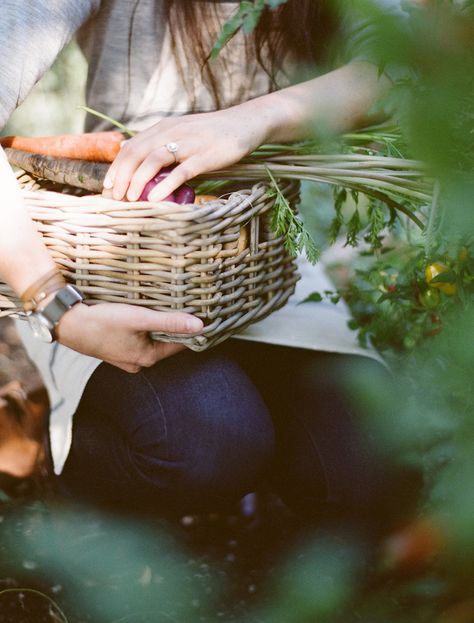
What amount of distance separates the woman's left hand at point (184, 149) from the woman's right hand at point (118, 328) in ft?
0.59

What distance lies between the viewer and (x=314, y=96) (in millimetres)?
1224

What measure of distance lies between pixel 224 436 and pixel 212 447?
1.2 inches

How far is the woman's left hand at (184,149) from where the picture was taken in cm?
112

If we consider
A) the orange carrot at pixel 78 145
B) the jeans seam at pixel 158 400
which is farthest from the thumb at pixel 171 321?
the orange carrot at pixel 78 145

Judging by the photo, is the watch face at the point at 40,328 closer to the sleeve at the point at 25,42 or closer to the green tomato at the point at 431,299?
the sleeve at the point at 25,42

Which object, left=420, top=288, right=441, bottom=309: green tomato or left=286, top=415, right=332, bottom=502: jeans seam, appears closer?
left=420, top=288, right=441, bottom=309: green tomato

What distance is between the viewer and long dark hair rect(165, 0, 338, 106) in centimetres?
146

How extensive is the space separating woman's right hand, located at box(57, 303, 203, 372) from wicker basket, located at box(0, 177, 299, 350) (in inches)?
0.9

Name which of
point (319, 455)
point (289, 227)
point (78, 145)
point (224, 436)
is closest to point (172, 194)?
point (289, 227)

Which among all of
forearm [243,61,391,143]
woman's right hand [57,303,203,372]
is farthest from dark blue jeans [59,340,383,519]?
forearm [243,61,391,143]

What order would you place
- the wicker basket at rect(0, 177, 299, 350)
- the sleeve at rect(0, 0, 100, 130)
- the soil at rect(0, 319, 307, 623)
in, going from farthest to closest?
the soil at rect(0, 319, 307, 623) < the sleeve at rect(0, 0, 100, 130) < the wicker basket at rect(0, 177, 299, 350)

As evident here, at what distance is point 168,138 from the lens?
1.17 meters

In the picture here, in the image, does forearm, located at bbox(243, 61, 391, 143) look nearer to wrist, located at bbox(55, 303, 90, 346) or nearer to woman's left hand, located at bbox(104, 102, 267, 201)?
woman's left hand, located at bbox(104, 102, 267, 201)

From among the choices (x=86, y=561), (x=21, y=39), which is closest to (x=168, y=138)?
(x=21, y=39)
